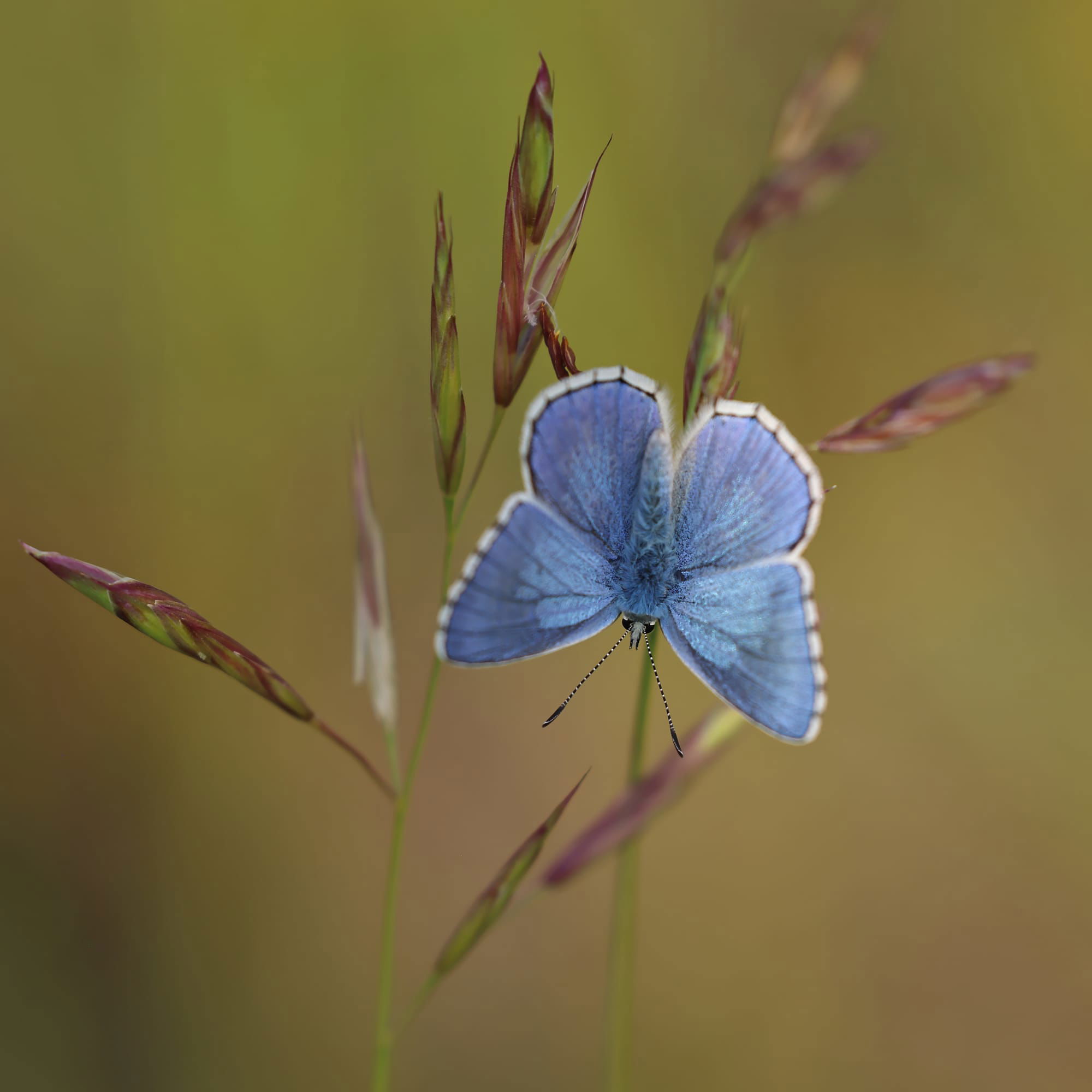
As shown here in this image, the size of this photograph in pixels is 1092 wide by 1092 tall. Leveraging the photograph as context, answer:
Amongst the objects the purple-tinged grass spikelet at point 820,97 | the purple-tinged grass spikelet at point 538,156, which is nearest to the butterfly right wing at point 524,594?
the purple-tinged grass spikelet at point 538,156

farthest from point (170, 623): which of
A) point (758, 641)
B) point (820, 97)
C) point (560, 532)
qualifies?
point (820, 97)

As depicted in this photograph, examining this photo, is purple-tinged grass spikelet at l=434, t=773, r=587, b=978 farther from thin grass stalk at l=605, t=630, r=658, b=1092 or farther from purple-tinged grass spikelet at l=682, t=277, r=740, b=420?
purple-tinged grass spikelet at l=682, t=277, r=740, b=420

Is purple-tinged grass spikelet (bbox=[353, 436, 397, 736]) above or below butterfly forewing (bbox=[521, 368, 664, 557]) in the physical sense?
below

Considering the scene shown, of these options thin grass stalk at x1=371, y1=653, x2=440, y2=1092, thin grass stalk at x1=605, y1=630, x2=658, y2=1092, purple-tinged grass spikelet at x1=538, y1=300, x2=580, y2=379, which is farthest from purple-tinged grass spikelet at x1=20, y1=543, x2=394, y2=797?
purple-tinged grass spikelet at x1=538, y1=300, x2=580, y2=379

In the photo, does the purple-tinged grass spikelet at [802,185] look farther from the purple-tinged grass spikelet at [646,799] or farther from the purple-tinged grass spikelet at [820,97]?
the purple-tinged grass spikelet at [646,799]

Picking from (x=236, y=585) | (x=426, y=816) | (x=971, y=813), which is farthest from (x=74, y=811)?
(x=971, y=813)

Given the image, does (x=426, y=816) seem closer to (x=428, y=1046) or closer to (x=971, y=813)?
(x=428, y=1046)

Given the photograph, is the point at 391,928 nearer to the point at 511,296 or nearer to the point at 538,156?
the point at 511,296
